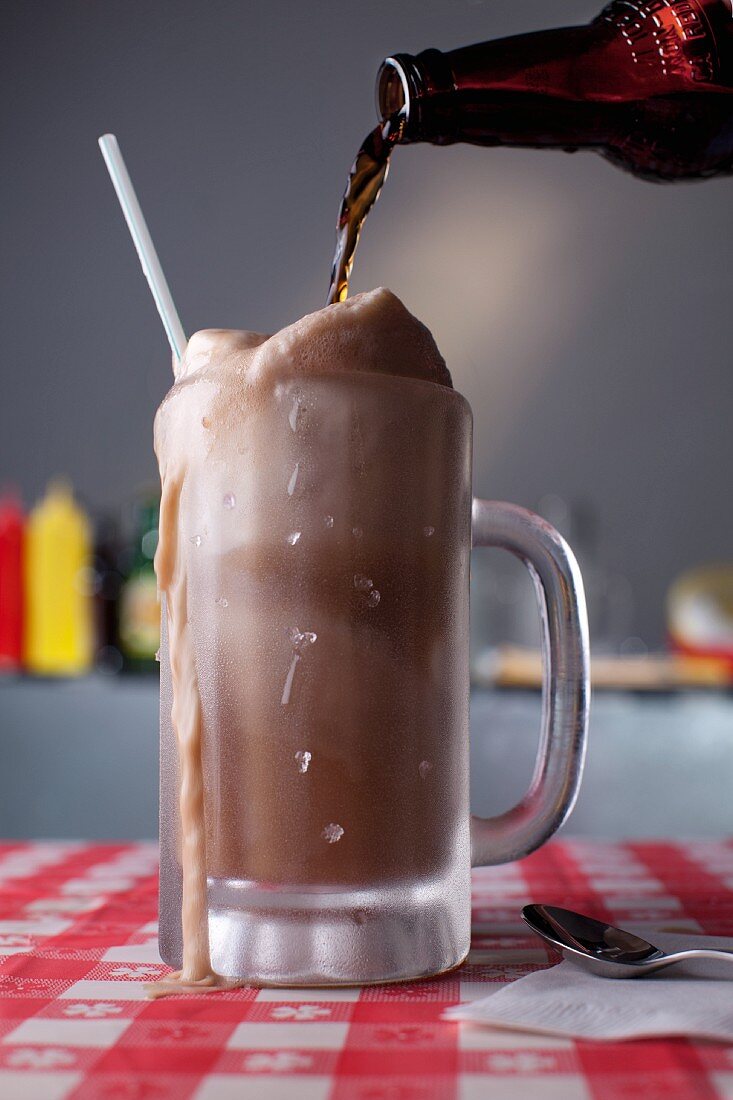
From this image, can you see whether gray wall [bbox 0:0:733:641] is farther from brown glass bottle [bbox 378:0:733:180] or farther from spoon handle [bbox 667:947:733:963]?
spoon handle [bbox 667:947:733:963]

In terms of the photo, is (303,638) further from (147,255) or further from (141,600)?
(141,600)

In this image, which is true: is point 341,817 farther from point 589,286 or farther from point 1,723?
point 589,286

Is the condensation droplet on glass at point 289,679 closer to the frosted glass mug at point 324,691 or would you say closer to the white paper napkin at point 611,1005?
the frosted glass mug at point 324,691

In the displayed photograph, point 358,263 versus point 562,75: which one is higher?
point 358,263

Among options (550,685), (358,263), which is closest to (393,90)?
(550,685)

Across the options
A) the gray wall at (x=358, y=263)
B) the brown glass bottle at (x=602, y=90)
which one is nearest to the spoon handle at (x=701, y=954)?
the brown glass bottle at (x=602, y=90)

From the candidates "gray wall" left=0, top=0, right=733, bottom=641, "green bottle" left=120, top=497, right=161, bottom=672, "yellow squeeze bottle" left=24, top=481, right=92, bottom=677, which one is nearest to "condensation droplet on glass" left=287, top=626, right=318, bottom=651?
"green bottle" left=120, top=497, right=161, bottom=672
